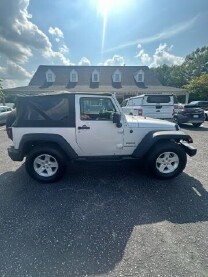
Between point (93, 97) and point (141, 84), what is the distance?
25.1 m

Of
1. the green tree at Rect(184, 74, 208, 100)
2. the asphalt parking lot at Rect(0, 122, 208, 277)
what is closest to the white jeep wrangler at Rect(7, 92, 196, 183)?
the asphalt parking lot at Rect(0, 122, 208, 277)

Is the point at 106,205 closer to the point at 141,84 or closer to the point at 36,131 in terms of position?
the point at 36,131

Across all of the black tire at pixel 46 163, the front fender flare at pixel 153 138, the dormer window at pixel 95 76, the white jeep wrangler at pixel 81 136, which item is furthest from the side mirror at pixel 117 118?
the dormer window at pixel 95 76

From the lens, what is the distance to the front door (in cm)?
428

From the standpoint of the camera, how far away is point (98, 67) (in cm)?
2923

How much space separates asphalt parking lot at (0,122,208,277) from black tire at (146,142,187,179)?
8.5 inches

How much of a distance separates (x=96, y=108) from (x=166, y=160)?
203cm

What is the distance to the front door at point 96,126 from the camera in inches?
168

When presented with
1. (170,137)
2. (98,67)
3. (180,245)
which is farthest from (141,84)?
(180,245)

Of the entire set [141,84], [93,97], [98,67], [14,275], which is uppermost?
[98,67]

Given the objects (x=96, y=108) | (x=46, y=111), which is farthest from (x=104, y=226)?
(x=46, y=111)

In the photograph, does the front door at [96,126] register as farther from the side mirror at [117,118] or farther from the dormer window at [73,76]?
the dormer window at [73,76]

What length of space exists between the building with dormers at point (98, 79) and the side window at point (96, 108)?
21511mm

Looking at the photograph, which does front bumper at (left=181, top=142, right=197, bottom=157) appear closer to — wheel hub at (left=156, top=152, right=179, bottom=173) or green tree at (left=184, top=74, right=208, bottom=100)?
wheel hub at (left=156, top=152, right=179, bottom=173)
